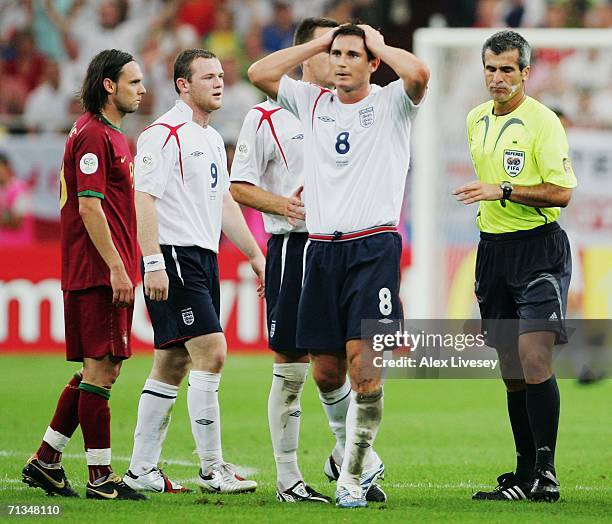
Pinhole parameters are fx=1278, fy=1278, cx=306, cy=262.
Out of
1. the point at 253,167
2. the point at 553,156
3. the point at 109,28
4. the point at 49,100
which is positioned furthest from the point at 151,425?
the point at 109,28

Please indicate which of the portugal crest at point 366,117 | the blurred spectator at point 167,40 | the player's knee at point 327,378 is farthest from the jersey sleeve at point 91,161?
the blurred spectator at point 167,40

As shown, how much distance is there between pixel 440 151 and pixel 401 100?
7.33 m

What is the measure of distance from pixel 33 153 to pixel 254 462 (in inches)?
363

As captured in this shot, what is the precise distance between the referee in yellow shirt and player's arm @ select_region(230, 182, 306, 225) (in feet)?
2.98

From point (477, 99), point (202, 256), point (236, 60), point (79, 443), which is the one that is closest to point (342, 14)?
point (236, 60)

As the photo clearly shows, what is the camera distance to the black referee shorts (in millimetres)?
7082

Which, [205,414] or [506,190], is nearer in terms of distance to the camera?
[506,190]

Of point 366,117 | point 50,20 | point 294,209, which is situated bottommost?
point 294,209

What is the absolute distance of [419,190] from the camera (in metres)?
13.8

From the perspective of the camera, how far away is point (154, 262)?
280 inches

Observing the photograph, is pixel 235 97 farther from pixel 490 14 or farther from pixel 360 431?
pixel 360 431

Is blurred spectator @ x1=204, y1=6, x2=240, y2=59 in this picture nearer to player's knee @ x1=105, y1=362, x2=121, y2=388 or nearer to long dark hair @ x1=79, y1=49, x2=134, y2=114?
long dark hair @ x1=79, y1=49, x2=134, y2=114

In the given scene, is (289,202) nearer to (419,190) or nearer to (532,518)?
(532,518)

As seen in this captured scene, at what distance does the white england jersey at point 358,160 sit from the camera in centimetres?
681
